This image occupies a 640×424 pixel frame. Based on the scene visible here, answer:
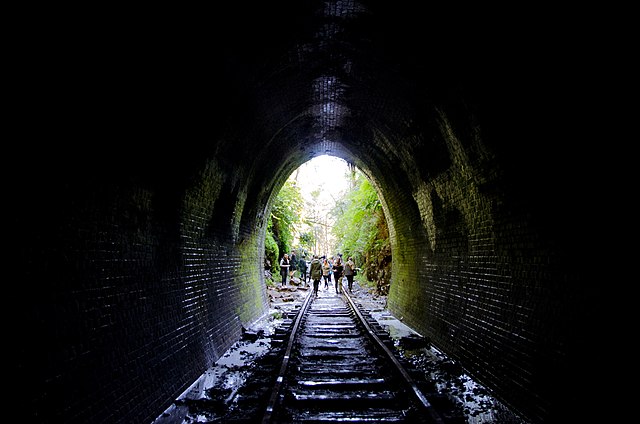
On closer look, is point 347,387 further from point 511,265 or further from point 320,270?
point 320,270

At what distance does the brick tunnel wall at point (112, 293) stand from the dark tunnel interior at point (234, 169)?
0.02m

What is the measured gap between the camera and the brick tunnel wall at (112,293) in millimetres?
2664

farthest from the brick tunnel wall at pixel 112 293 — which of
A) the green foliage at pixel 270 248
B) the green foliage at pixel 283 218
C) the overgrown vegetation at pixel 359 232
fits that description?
the green foliage at pixel 283 218

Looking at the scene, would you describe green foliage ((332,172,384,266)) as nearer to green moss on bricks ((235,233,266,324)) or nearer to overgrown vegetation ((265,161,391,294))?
overgrown vegetation ((265,161,391,294))

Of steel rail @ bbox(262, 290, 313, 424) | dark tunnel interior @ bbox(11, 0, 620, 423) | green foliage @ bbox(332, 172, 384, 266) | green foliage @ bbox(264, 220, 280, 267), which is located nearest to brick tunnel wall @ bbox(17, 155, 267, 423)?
dark tunnel interior @ bbox(11, 0, 620, 423)

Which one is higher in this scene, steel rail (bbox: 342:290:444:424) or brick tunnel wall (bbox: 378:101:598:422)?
brick tunnel wall (bbox: 378:101:598:422)

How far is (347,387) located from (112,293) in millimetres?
2871

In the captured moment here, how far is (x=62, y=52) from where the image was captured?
8.29 feet

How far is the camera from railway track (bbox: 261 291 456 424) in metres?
3.83

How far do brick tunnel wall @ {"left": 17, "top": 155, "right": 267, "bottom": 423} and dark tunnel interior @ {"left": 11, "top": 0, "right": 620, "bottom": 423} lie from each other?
20 millimetres

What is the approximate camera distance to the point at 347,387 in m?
4.70

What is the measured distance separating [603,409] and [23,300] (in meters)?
4.34

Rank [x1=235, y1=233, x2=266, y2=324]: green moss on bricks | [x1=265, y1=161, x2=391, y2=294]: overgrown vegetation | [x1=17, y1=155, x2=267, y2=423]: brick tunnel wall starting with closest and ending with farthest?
1. [x1=17, y1=155, x2=267, y2=423]: brick tunnel wall
2. [x1=235, y1=233, x2=266, y2=324]: green moss on bricks
3. [x1=265, y1=161, x2=391, y2=294]: overgrown vegetation

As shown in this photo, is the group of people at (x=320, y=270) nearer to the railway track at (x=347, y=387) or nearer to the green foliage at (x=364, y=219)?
the green foliage at (x=364, y=219)
